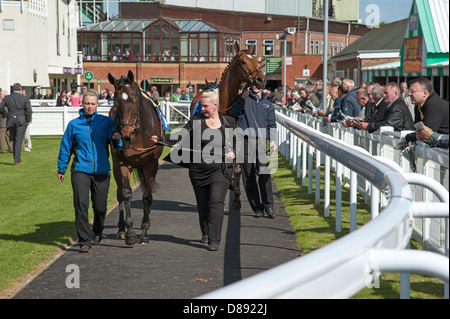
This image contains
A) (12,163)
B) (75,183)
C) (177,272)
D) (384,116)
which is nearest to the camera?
(177,272)


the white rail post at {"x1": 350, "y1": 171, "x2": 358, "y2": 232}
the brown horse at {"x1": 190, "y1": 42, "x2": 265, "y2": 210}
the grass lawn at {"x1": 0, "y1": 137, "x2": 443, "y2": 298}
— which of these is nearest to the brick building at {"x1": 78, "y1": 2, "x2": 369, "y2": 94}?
the grass lawn at {"x1": 0, "y1": 137, "x2": 443, "y2": 298}

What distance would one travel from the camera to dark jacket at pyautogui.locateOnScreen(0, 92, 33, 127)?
64.5 ft

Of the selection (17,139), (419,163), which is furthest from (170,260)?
(17,139)

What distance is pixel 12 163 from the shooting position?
20.0 m

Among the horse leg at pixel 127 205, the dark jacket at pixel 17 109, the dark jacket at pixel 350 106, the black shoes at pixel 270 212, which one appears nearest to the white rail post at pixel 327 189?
the black shoes at pixel 270 212

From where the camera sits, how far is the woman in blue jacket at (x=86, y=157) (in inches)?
325

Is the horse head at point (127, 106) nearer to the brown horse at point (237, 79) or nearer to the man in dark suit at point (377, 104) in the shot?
the brown horse at point (237, 79)

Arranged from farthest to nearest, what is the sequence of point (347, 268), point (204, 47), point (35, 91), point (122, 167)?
point (204, 47) → point (35, 91) → point (122, 167) → point (347, 268)

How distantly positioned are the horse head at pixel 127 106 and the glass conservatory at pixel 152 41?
61.2 metres

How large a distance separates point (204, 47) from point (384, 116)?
196ft

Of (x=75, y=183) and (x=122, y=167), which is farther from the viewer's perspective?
(x=122, y=167)

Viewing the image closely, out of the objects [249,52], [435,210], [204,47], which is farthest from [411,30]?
[204,47]

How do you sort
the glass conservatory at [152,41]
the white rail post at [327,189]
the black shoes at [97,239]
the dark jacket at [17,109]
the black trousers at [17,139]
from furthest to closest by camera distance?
the glass conservatory at [152,41] < the dark jacket at [17,109] < the black trousers at [17,139] < the white rail post at [327,189] < the black shoes at [97,239]

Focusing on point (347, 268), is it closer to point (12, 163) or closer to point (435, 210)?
point (435, 210)
